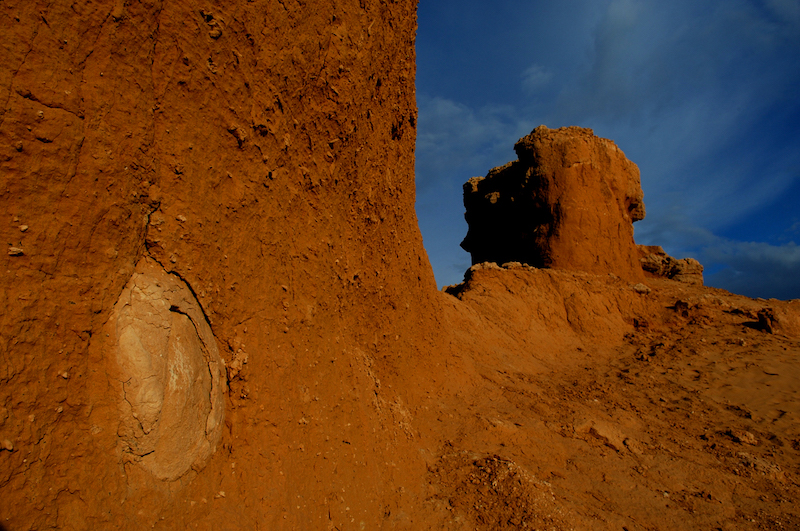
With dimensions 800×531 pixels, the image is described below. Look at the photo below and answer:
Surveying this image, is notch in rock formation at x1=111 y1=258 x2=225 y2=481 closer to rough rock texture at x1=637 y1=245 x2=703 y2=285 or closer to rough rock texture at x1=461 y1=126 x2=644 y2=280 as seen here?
rough rock texture at x1=461 y1=126 x2=644 y2=280

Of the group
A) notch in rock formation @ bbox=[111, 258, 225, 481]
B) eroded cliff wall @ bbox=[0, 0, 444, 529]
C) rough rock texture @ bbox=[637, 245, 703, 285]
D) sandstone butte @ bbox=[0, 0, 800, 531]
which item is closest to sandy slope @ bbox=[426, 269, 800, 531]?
sandstone butte @ bbox=[0, 0, 800, 531]

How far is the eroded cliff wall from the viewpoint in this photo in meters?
1.38

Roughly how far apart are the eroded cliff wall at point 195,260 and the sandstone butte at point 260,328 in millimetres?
11

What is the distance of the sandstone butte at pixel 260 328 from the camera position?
55.8 inches

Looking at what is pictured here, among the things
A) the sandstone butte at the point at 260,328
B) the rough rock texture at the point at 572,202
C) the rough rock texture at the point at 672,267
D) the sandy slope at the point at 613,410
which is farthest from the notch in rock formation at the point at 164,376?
the rough rock texture at the point at 672,267

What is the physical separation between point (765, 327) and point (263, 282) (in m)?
10.8

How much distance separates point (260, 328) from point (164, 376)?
0.75m

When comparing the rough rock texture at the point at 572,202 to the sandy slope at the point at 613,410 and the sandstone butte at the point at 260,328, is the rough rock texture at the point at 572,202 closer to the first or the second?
the sandy slope at the point at 613,410

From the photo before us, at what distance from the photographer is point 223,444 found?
2016 mm

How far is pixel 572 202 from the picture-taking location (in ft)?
34.2

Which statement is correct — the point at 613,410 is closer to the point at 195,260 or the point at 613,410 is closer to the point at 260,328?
the point at 260,328

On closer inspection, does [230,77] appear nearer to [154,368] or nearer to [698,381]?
[154,368]

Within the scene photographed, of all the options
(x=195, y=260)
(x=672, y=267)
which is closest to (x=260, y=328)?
(x=195, y=260)

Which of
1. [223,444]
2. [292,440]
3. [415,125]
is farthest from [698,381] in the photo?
[223,444]
